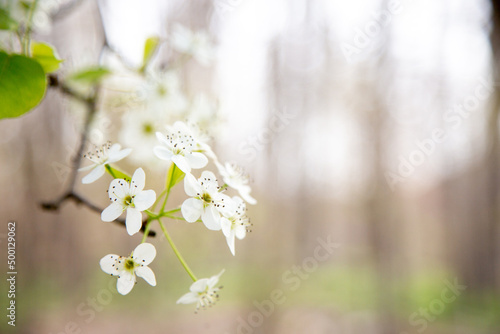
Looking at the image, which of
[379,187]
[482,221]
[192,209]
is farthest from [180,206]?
[482,221]

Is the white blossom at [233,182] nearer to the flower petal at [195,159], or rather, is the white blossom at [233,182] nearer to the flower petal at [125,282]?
the flower petal at [195,159]

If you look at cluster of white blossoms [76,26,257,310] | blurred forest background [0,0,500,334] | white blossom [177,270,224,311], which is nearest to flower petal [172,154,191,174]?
cluster of white blossoms [76,26,257,310]

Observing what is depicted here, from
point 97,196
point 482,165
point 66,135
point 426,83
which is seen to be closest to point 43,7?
point 66,135

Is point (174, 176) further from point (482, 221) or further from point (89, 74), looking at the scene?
point (482, 221)

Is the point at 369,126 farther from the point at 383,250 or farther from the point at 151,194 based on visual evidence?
the point at 151,194

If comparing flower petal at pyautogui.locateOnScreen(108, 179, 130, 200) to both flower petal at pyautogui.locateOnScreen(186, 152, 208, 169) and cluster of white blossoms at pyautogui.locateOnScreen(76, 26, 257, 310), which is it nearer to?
cluster of white blossoms at pyautogui.locateOnScreen(76, 26, 257, 310)

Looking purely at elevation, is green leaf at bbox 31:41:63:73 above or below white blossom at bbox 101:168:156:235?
above
